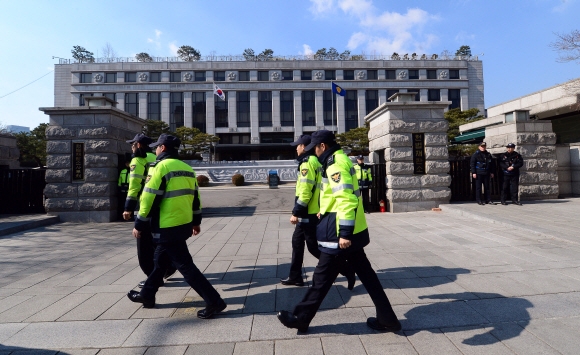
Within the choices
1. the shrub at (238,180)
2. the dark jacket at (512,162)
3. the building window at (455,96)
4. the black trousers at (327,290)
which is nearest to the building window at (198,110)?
the shrub at (238,180)

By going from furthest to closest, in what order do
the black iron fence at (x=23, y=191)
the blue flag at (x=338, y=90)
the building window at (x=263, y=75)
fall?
1. the building window at (x=263, y=75)
2. the blue flag at (x=338, y=90)
3. the black iron fence at (x=23, y=191)

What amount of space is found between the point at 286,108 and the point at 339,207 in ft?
162

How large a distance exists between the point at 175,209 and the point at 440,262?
13.5 feet

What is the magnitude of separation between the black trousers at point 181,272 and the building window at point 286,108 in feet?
158

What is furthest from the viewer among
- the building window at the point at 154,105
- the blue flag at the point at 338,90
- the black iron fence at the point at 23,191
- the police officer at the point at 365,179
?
the building window at the point at 154,105

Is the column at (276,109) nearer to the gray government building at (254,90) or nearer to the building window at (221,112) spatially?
the gray government building at (254,90)

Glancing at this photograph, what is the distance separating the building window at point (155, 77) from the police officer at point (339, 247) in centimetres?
5411

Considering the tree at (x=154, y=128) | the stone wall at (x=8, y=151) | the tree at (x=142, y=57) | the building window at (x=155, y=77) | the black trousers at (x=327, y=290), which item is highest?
the tree at (x=142, y=57)

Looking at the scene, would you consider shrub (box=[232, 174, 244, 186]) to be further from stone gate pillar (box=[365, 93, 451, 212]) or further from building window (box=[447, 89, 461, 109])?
building window (box=[447, 89, 461, 109])

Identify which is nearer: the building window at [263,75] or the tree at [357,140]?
the tree at [357,140]

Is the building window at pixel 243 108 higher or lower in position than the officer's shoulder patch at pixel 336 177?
higher

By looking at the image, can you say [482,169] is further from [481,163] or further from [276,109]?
[276,109]

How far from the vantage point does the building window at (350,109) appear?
167 feet

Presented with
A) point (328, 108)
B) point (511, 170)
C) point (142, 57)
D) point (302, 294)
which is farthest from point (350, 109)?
point (302, 294)
